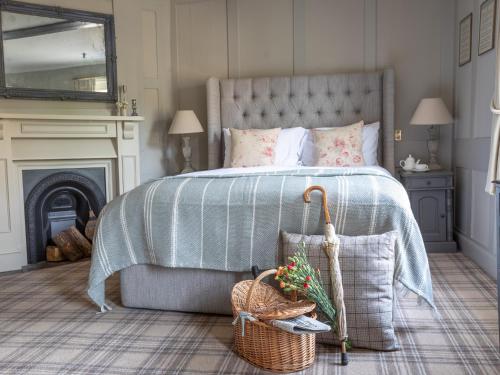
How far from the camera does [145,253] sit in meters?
2.48

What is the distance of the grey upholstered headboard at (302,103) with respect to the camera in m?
4.11

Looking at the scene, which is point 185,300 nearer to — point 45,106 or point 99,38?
point 45,106

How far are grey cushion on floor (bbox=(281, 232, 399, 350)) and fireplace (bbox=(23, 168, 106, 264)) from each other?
2.67 metres

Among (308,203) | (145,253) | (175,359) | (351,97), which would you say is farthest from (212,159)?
(175,359)

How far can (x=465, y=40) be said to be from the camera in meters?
3.68

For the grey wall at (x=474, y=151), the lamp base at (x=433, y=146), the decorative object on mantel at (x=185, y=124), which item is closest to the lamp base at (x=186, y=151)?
the decorative object on mantel at (x=185, y=124)

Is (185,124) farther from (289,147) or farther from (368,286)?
(368,286)

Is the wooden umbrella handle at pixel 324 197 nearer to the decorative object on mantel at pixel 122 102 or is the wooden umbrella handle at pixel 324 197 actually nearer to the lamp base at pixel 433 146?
the lamp base at pixel 433 146

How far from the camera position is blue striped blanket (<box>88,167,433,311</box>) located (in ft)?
6.93

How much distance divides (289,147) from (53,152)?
6.35 feet

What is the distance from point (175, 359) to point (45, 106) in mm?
2718

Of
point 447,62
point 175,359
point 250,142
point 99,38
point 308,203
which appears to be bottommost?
point 175,359

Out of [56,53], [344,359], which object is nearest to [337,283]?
[344,359]

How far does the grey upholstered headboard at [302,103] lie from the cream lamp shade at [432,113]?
30 cm
